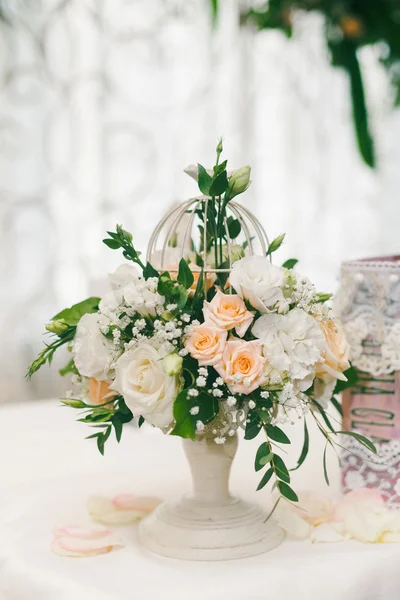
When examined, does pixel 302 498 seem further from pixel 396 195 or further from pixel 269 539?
pixel 396 195

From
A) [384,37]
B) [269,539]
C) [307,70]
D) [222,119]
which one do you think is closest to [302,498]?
[269,539]

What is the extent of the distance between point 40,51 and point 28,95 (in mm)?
138

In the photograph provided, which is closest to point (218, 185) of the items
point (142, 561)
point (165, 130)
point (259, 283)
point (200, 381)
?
point (259, 283)

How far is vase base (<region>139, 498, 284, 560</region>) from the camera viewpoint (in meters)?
0.88

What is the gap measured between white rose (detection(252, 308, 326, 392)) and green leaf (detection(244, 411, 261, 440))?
60mm

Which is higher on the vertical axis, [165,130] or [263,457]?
[165,130]

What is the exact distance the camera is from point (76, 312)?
1.00 m

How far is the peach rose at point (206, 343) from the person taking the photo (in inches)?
32.4

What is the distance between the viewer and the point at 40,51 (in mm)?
2328

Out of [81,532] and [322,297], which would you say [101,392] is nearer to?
[81,532]

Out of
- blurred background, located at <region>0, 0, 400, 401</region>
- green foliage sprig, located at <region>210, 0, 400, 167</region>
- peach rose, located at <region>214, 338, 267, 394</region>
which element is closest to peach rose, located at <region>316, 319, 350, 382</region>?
peach rose, located at <region>214, 338, 267, 394</region>

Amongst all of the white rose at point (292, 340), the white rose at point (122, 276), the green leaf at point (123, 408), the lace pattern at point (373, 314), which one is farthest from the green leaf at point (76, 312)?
the lace pattern at point (373, 314)

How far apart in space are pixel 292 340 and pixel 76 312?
303 mm

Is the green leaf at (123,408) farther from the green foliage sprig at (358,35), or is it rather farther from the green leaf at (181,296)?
the green foliage sprig at (358,35)
